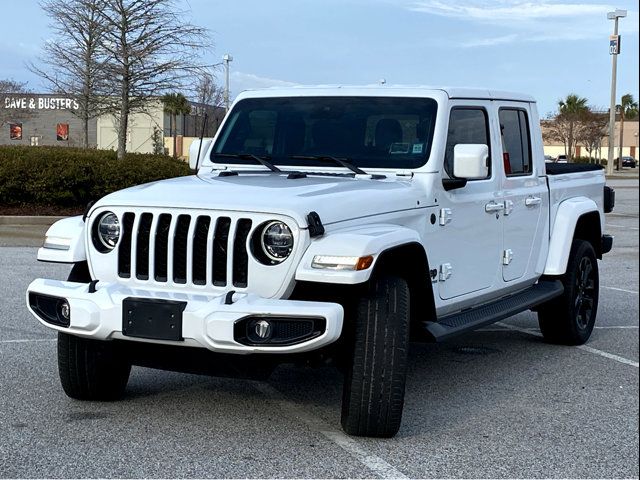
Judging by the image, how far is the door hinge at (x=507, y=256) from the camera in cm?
670

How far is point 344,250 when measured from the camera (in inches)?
184

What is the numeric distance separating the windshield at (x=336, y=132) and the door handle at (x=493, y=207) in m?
0.70

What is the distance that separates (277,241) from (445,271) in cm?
144

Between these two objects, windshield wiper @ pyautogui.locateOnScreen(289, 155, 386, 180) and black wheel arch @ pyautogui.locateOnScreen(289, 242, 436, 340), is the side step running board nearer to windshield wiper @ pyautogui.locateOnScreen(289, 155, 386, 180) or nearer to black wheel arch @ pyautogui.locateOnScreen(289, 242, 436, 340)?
black wheel arch @ pyautogui.locateOnScreen(289, 242, 436, 340)

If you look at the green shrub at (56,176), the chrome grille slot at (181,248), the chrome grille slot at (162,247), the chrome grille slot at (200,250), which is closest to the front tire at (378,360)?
the chrome grille slot at (200,250)

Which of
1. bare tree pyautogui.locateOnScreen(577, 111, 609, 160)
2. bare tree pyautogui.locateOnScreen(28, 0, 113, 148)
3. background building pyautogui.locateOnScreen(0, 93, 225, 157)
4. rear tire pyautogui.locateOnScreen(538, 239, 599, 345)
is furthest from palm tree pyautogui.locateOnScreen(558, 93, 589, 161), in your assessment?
rear tire pyautogui.locateOnScreen(538, 239, 599, 345)

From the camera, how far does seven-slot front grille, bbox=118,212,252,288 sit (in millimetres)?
4844

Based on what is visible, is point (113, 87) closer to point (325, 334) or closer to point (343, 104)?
point (343, 104)

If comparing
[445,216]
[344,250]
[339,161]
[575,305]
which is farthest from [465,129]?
[344,250]

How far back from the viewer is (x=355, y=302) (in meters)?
4.92

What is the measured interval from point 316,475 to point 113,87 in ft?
81.9

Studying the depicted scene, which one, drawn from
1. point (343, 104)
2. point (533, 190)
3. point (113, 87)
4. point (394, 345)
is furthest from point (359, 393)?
point (113, 87)

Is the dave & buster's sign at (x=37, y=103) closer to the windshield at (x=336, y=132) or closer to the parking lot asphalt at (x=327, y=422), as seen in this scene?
the windshield at (x=336, y=132)

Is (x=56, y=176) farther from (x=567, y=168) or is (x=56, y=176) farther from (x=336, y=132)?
(x=336, y=132)
